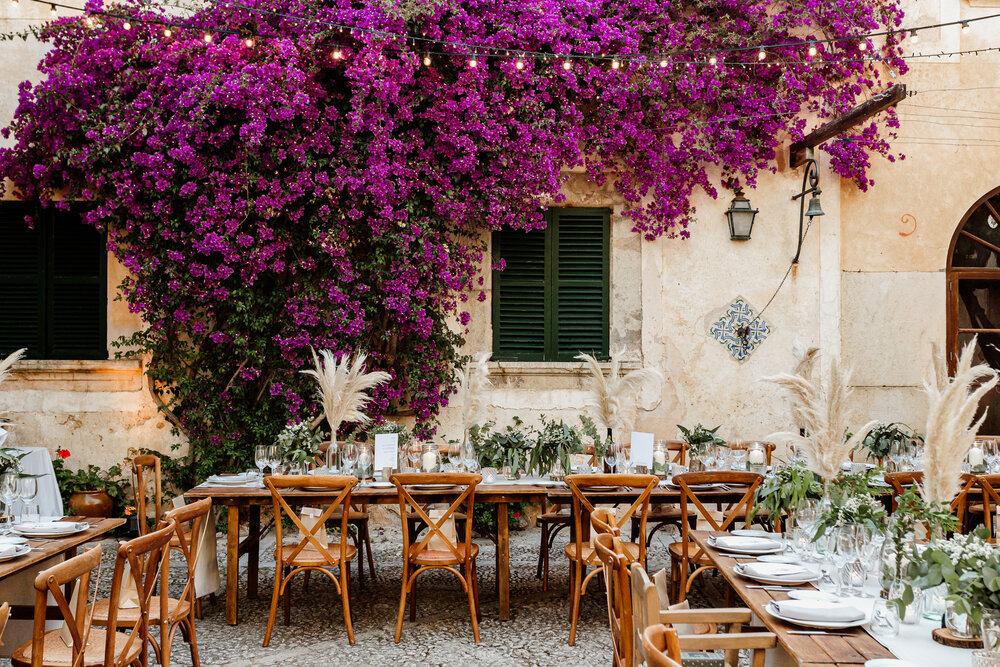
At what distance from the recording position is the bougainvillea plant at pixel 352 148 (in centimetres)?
652

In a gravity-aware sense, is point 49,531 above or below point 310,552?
above

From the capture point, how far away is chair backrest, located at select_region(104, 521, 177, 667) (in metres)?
2.85

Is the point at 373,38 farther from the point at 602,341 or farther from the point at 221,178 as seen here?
the point at 602,341

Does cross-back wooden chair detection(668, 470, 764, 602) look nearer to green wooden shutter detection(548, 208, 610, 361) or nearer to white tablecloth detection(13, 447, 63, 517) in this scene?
green wooden shutter detection(548, 208, 610, 361)

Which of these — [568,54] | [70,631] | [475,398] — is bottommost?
[70,631]

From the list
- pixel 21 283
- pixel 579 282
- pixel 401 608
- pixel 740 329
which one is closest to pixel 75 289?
pixel 21 283

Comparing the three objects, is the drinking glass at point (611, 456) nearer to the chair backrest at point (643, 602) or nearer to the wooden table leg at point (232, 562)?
the wooden table leg at point (232, 562)

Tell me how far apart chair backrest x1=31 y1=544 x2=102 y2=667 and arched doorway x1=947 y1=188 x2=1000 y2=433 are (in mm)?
7330

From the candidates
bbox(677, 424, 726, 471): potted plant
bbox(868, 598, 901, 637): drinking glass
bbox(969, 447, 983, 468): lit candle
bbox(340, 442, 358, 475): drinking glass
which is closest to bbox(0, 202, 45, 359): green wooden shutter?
bbox(340, 442, 358, 475): drinking glass

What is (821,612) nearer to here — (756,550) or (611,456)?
(756,550)

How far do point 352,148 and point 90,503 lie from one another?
3.60m

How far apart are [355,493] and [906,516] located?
294 cm

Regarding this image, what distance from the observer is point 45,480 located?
636cm

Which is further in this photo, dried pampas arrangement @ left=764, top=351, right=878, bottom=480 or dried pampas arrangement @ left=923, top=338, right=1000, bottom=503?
dried pampas arrangement @ left=764, top=351, right=878, bottom=480
